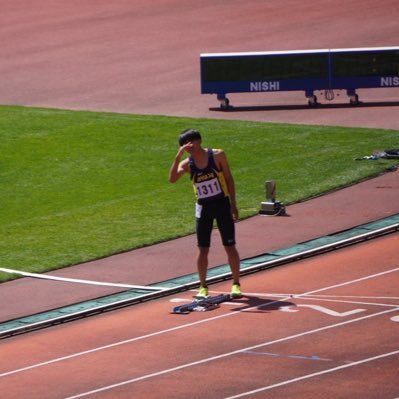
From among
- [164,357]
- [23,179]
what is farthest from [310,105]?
[164,357]

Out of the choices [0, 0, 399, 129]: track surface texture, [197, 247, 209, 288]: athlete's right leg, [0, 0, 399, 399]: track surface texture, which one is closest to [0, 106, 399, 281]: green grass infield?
[0, 0, 399, 399]: track surface texture

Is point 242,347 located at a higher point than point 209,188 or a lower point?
lower

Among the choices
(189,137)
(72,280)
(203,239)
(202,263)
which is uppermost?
(189,137)

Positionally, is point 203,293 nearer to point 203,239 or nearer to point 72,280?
point 203,239

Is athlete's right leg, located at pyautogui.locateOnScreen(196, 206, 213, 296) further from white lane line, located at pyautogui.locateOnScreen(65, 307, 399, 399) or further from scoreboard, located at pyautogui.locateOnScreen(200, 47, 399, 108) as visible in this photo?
scoreboard, located at pyautogui.locateOnScreen(200, 47, 399, 108)

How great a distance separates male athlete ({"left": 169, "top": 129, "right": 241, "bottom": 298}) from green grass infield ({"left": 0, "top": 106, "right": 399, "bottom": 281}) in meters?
3.15

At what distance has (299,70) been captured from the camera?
3281cm

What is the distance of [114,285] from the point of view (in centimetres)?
1612

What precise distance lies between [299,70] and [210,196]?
60.5 ft

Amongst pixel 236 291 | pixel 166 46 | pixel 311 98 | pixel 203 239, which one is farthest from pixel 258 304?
pixel 166 46

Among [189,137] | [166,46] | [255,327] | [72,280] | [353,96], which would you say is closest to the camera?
[255,327]

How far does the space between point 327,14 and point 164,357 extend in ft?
106

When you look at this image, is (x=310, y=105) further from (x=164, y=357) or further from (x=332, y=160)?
(x=164, y=357)

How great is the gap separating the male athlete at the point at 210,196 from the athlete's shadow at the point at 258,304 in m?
0.15
